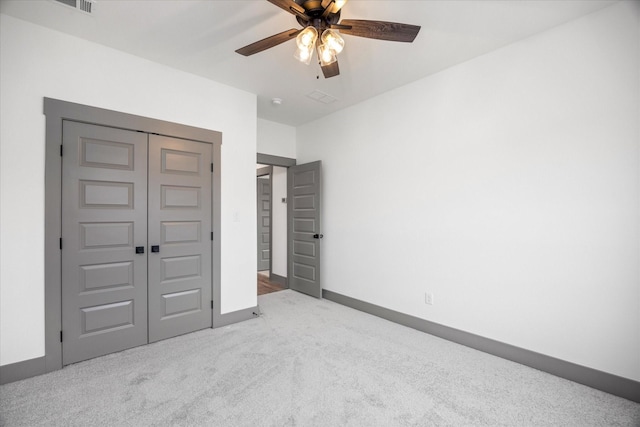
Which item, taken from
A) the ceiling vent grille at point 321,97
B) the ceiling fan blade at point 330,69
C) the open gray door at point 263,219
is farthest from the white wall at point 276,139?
the ceiling fan blade at point 330,69

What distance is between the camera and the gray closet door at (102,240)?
2535 mm

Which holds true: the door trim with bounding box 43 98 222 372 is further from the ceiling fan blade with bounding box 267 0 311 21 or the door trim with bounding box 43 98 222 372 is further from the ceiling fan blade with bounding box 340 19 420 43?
the ceiling fan blade with bounding box 340 19 420 43

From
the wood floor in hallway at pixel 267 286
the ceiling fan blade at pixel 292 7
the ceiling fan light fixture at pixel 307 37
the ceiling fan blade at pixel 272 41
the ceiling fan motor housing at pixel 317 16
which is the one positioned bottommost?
the wood floor in hallway at pixel 267 286

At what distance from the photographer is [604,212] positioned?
2.21m

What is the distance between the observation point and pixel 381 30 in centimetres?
185

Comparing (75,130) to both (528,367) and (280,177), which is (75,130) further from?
(528,367)

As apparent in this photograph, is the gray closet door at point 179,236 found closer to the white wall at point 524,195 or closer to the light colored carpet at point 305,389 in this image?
the light colored carpet at point 305,389

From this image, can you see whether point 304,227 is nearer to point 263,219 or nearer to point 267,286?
point 267,286

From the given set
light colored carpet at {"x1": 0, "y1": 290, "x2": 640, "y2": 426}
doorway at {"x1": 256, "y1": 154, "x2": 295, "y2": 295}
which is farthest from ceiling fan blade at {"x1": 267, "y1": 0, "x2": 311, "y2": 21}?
doorway at {"x1": 256, "y1": 154, "x2": 295, "y2": 295}

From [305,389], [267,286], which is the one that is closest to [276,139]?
[267,286]

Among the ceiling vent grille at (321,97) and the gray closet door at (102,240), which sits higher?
the ceiling vent grille at (321,97)

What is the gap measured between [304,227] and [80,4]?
3.52 m

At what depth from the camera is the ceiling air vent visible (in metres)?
2.12


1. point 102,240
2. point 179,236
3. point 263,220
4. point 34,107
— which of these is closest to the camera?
point 34,107
